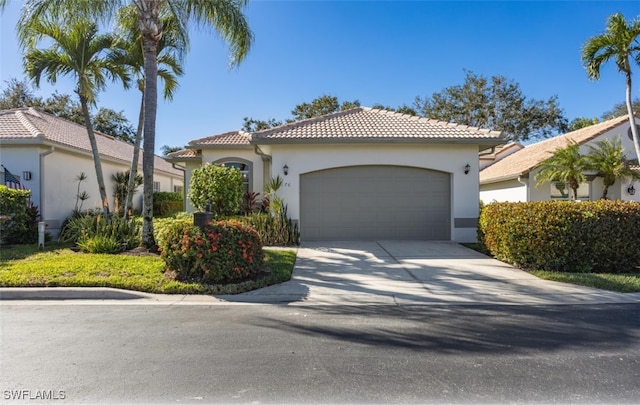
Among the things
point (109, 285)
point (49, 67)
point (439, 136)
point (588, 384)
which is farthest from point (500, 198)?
point (49, 67)

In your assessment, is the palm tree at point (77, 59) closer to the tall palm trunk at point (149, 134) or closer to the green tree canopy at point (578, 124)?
the tall palm trunk at point (149, 134)

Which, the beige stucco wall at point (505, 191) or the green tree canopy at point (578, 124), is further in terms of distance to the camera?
the green tree canopy at point (578, 124)

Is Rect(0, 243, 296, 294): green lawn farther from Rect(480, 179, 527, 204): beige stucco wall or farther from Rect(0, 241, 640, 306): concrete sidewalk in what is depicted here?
Rect(480, 179, 527, 204): beige stucco wall

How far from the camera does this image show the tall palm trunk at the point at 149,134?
8977 mm

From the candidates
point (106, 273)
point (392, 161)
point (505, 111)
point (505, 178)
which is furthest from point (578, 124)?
point (106, 273)

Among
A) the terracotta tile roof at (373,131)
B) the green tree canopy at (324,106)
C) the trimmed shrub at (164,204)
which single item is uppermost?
the green tree canopy at (324,106)

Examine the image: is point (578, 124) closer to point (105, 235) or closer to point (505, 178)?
point (505, 178)

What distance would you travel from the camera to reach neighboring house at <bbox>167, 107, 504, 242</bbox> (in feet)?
39.8

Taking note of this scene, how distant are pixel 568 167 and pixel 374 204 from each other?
879 centimetres

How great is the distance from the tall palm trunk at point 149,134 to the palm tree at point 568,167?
15.2 m

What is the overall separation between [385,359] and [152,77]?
891cm

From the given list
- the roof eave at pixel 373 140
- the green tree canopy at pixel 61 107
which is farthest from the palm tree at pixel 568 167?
the green tree canopy at pixel 61 107

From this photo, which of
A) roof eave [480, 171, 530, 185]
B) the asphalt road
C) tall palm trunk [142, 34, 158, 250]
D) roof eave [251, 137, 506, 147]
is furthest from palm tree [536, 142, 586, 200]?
tall palm trunk [142, 34, 158, 250]

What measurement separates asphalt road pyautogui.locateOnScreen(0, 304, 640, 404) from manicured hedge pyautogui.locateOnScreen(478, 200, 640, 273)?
8.17 ft
